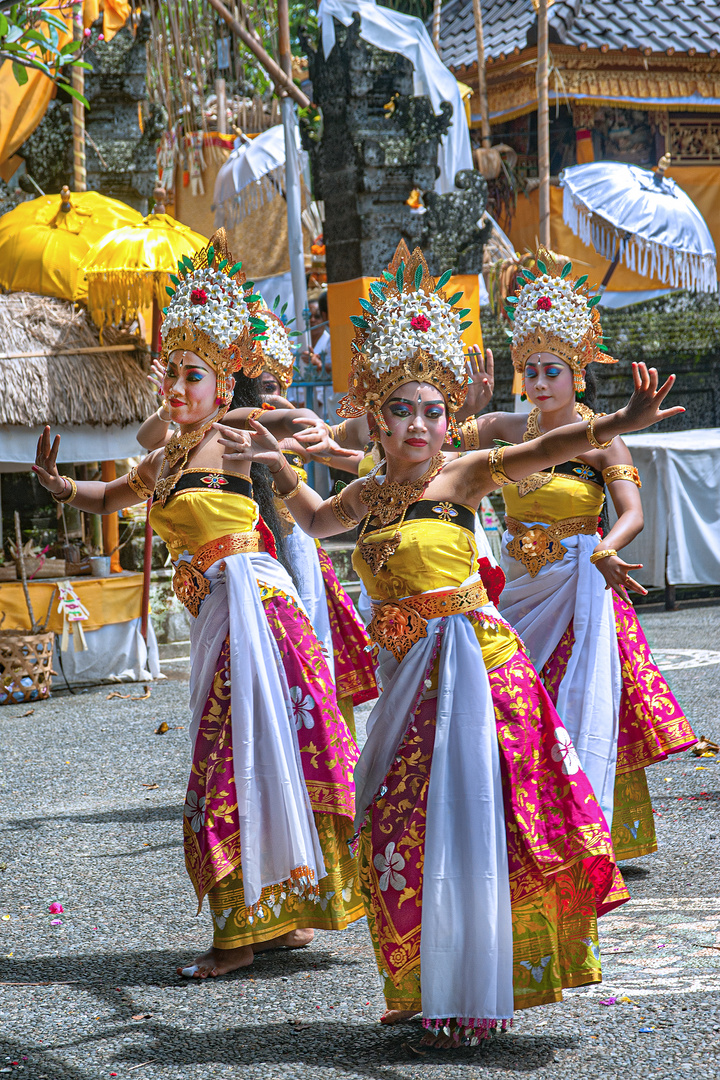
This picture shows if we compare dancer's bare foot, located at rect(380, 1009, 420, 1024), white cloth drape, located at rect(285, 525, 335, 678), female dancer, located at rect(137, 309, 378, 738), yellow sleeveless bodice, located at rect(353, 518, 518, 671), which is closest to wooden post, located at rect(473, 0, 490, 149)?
female dancer, located at rect(137, 309, 378, 738)

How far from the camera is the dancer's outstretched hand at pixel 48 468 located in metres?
4.26

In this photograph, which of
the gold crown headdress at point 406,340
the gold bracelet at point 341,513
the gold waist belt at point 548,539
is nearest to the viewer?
the gold crown headdress at point 406,340

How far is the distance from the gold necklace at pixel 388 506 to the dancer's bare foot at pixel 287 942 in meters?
1.36

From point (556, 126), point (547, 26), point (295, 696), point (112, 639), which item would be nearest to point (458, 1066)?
point (295, 696)

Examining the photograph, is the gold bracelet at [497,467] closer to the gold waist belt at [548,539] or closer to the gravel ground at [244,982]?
the gold waist belt at [548,539]

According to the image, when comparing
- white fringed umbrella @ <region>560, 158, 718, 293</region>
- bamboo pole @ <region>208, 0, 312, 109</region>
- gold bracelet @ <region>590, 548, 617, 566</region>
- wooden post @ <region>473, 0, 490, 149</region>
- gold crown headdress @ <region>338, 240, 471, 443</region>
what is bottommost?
gold bracelet @ <region>590, 548, 617, 566</region>

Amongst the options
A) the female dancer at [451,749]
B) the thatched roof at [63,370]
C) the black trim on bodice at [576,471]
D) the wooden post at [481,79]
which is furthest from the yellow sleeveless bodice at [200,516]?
Answer: the wooden post at [481,79]

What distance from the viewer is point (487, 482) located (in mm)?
3414

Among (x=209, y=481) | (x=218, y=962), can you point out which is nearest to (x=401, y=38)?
(x=209, y=481)

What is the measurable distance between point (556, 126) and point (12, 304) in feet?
29.8

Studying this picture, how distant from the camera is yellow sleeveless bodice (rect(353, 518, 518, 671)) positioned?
10.7 ft

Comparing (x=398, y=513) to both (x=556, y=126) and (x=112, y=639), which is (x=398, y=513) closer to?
(x=112, y=639)

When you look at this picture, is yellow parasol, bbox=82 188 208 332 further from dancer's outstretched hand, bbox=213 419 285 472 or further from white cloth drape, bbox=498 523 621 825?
dancer's outstretched hand, bbox=213 419 285 472

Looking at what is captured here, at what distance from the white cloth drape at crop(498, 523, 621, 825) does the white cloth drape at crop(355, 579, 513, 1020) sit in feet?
4.00
